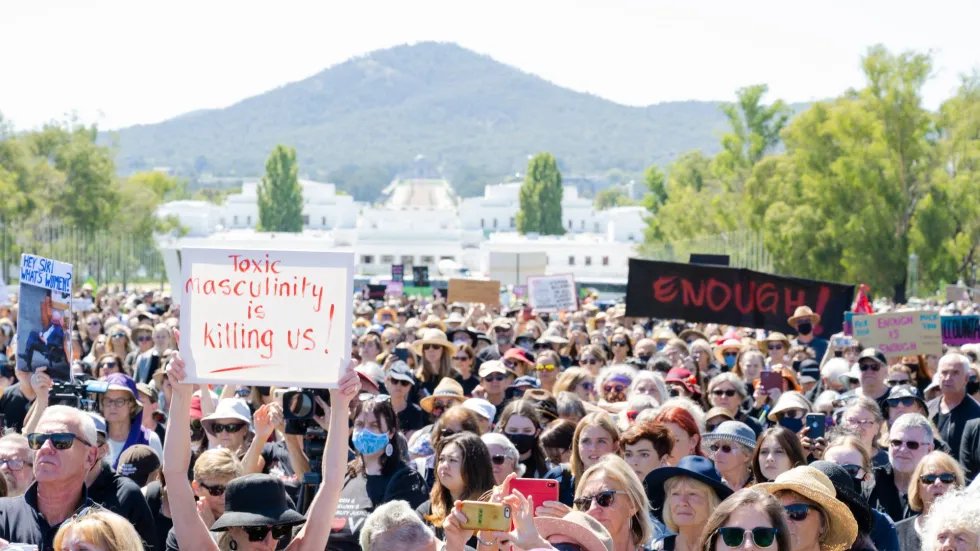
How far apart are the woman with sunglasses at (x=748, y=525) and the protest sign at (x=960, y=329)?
12247mm

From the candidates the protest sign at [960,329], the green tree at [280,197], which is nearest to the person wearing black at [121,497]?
the protest sign at [960,329]

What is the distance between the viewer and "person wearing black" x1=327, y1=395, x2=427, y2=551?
736 cm

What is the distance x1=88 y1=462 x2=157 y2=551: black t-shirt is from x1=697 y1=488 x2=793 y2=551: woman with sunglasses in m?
2.61

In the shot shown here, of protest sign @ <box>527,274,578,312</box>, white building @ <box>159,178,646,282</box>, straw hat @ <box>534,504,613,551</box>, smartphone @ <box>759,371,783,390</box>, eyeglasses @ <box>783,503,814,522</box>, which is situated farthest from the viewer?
white building @ <box>159,178,646,282</box>

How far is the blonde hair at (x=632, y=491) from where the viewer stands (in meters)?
6.09

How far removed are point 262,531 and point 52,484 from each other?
42.7 inches

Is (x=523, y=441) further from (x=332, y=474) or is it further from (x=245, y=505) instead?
(x=245, y=505)

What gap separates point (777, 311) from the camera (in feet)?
55.8

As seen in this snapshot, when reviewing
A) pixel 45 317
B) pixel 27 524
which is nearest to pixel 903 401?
pixel 45 317

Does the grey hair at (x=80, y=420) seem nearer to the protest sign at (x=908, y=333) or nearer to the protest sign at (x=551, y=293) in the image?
the protest sign at (x=908, y=333)

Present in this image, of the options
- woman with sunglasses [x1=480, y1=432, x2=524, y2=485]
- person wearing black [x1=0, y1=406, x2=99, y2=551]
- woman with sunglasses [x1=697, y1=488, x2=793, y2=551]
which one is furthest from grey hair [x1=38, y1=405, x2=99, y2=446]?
woman with sunglasses [x1=697, y1=488, x2=793, y2=551]

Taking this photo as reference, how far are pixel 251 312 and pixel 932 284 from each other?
140 feet

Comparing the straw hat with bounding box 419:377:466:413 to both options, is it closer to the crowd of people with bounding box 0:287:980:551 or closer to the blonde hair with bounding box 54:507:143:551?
the crowd of people with bounding box 0:287:980:551

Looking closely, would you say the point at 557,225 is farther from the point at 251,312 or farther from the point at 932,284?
the point at 251,312
